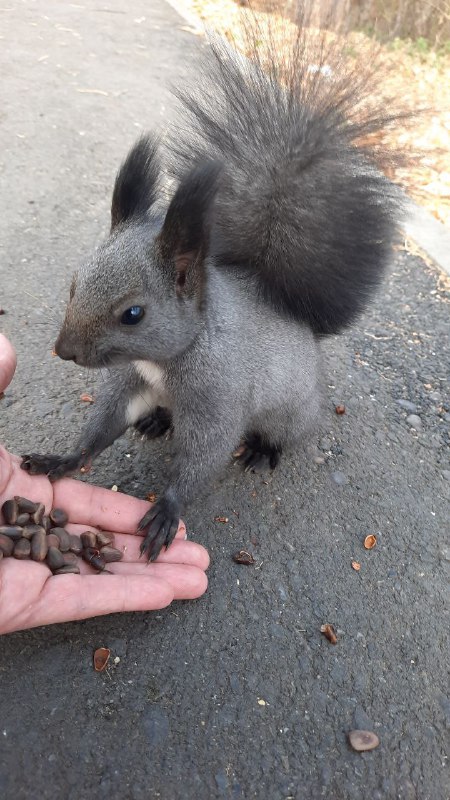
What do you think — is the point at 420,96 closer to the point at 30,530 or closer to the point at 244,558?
the point at 244,558

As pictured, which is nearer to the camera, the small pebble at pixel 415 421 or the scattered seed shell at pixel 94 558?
the scattered seed shell at pixel 94 558

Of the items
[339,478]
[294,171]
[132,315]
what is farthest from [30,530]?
[294,171]

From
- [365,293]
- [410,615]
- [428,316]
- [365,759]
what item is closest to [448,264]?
[428,316]

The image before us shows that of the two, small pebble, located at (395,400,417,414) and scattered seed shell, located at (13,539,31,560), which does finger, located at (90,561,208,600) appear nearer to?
scattered seed shell, located at (13,539,31,560)

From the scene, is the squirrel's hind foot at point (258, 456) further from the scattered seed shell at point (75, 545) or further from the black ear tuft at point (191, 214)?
the black ear tuft at point (191, 214)

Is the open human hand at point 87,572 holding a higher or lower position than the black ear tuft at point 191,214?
lower

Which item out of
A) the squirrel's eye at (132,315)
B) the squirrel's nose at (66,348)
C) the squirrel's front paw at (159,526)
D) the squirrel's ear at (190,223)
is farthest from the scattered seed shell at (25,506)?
the squirrel's ear at (190,223)
